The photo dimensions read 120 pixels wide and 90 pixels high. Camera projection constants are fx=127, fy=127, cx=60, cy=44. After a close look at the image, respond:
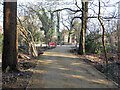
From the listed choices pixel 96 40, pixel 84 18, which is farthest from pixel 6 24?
pixel 96 40

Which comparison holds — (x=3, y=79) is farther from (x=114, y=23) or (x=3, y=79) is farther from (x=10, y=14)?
(x=114, y=23)

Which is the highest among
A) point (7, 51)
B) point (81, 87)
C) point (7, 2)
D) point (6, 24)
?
point (7, 2)

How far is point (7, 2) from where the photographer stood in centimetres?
570

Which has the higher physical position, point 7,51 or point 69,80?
point 7,51

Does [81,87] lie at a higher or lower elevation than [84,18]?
lower

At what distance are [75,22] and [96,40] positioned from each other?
31.7m

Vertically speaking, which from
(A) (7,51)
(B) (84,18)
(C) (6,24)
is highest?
(B) (84,18)

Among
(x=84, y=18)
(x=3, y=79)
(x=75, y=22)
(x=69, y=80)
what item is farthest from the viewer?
(x=75, y=22)

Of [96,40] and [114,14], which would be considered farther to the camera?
[96,40]

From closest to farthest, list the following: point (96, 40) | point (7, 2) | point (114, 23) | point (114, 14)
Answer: point (7, 2), point (114, 14), point (96, 40), point (114, 23)

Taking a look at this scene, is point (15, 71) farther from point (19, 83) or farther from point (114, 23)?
point (114, 23)

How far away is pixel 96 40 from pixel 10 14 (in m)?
12.0

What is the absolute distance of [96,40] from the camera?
616 inches

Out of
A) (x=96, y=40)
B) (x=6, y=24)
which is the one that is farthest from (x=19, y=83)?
(x=96, y=40)
